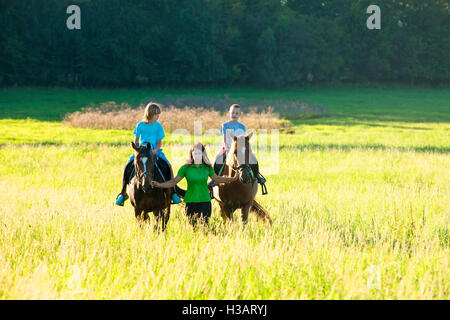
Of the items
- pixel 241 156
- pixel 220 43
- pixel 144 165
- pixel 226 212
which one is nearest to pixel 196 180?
pixel 241 156

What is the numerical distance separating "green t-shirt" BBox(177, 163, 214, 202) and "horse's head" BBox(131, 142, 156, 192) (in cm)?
58

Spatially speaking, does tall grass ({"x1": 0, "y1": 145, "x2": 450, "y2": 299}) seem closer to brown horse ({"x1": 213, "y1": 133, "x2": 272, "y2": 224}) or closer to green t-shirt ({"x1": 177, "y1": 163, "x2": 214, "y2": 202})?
brown horse ({"x1": 213, "y1": 133, "x2": 272, "y2": 224})

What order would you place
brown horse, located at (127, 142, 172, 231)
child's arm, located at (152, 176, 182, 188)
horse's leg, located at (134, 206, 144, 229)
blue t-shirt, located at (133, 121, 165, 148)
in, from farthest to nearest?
blue t-shirt, located at (133, 121, 165, 148) → horse's leg, located at (134, 206, 144, 229) → child's arm, located at (152, 176, 182, 188) → brown horse, located at (127, 142, 172, 231)

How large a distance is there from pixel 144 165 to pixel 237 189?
6.01 ft

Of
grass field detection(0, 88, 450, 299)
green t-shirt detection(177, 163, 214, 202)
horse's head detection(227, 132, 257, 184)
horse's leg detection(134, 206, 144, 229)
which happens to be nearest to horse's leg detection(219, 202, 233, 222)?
grass field detection(0, 88, 450, 299)

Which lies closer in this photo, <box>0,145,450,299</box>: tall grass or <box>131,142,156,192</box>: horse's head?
<box>0,145,450,299</box>: tall grass

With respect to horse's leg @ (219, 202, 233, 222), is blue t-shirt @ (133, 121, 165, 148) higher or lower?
higher

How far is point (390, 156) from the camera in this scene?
18844mm

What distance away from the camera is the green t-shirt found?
734 cm

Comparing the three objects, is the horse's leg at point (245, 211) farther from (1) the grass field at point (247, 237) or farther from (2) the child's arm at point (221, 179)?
(2) the child's arm at point (221, 179)

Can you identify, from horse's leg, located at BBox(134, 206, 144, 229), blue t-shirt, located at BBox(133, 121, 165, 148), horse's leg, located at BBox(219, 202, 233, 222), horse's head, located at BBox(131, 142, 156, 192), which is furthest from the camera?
horse's leg, located at BBox(219, 202, 233, 222)

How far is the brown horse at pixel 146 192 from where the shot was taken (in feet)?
22.5
